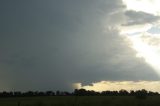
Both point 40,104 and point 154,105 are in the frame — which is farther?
point 154,105

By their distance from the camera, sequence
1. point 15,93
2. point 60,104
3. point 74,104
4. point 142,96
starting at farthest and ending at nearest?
point 15,93
point 142,96
point 60,104
point 74,104

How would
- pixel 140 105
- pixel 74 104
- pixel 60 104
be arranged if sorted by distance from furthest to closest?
pixel 140 105 < pixel 60 104 < pixel 74 104

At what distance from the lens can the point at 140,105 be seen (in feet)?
237

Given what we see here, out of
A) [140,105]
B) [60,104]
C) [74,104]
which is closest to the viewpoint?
[74,104]

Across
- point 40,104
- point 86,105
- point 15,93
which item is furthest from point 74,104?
point 15,93

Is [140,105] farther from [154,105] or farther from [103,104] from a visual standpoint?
[103,104]

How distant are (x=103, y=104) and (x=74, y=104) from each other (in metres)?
9.01

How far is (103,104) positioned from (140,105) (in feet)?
25.2

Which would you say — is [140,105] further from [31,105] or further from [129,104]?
[31,105]

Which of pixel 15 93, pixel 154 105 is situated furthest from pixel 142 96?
pixel 15 93

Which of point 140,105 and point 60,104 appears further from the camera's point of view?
point 140,105

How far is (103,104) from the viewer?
2763 inches

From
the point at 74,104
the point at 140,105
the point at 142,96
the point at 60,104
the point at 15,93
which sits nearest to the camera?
the point at 74,104

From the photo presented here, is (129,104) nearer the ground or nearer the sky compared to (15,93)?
nearer the ground
